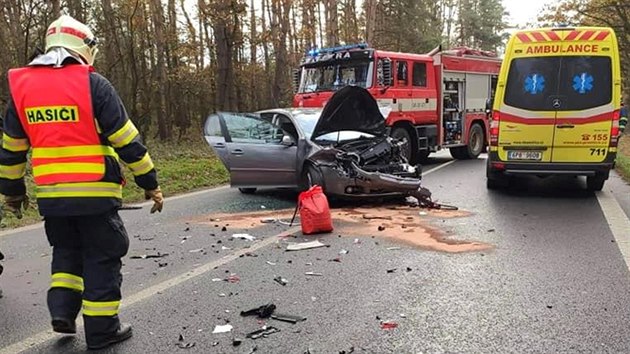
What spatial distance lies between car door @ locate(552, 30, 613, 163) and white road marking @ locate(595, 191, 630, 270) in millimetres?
688

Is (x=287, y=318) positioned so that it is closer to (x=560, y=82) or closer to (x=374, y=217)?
(x=374, y=217)

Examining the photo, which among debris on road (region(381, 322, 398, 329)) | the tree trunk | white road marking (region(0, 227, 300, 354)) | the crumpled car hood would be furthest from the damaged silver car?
the tree trunk

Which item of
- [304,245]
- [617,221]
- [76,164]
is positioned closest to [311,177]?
[304,245]

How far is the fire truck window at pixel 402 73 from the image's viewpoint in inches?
473

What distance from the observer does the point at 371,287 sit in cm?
433

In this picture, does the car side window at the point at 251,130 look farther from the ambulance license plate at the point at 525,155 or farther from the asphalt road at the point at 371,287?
the ambulance license plate at the point at 525,155

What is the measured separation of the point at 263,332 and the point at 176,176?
764 cm

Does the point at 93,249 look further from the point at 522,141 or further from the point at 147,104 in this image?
the point at 147,104

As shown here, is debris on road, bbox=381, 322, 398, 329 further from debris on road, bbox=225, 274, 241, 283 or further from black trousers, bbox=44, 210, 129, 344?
black trousers, bbox=44, 210, 129, 344

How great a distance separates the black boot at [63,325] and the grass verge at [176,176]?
4.32 meters

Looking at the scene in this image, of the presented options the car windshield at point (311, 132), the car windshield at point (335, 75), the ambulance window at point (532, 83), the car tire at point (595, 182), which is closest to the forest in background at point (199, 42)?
the car windshield at point (311, 132)

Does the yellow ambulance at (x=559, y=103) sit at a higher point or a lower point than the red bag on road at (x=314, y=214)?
higher

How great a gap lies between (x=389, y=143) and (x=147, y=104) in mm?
14011

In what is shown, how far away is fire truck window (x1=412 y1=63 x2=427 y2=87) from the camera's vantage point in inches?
495
